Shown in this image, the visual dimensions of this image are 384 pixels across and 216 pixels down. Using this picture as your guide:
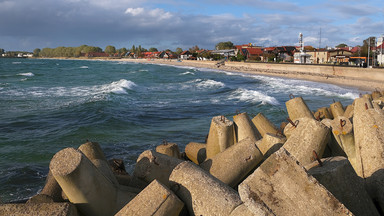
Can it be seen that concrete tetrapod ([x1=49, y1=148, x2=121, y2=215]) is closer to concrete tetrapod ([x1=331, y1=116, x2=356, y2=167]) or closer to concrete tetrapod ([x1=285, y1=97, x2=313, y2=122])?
concrete tetrapod ([x1=331, y1=116, x2=356, y2=167])

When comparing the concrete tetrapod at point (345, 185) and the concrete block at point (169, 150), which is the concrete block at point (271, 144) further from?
the concrete tetrapod at point (345, 185)

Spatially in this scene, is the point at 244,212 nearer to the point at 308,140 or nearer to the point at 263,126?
the point at 308,140

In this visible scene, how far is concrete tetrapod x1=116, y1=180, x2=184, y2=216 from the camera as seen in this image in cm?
317

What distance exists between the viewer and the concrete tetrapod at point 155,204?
3.17 metres

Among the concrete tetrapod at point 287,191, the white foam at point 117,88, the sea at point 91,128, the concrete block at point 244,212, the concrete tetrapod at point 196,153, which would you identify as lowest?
the sea at point 91,128

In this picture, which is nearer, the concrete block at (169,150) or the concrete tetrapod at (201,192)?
the concrete tetrapod at (201,192)

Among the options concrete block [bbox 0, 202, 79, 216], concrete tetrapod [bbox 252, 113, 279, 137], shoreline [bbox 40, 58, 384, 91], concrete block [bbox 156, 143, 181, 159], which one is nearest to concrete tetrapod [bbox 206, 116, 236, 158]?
concrete block [bbox 156, 143, 181, 159]

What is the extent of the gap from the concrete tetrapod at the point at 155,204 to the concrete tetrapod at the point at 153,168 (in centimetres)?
130

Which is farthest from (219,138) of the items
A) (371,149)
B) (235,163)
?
(371,149)

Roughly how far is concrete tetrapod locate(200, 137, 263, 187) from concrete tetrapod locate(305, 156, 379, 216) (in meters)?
1.35

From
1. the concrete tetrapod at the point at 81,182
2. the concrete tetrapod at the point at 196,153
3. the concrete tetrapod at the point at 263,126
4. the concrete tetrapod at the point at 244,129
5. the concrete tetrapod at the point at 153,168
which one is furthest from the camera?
the concrete tetrapod at the point at 263,126

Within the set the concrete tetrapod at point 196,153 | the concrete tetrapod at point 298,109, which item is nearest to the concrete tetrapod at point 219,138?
the concrete tetrapod at point 196,153

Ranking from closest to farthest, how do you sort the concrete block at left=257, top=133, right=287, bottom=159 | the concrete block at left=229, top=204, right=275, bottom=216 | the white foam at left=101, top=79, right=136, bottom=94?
1. the concrete block at left=229, top=204, right=275, bottom=216
2. the concrete block at left=257, top=133, right=287, bottom=159
3. the white foam at left=101, top=79, right=136, bottom=94

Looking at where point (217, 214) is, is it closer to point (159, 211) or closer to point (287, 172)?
point (159, 211)
